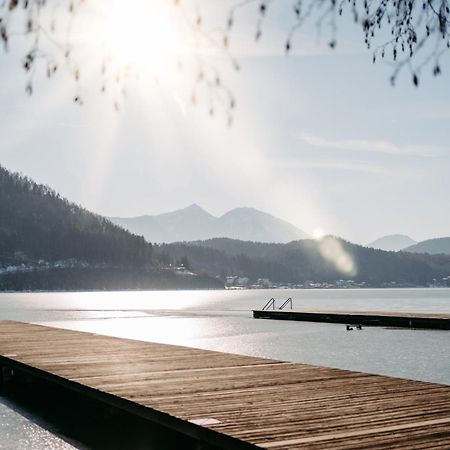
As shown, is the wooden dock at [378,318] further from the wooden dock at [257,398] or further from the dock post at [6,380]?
the wooden dock at [257,398]

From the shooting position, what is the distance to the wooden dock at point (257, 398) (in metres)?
8.29

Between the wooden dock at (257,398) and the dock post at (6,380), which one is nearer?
the wooden dock at (257,398)

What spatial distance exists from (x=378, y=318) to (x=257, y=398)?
5057cm

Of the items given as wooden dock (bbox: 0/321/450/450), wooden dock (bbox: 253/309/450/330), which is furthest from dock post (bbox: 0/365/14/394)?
wooden dock (bbox: 253/309/450/330)

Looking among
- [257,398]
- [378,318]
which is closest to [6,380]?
[257,398]

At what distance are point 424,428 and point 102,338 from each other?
1724cm

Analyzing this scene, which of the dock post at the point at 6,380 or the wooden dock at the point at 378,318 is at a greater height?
the dock post at the point at 6,380

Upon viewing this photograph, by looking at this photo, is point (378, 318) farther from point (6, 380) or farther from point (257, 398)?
point (257, 398)

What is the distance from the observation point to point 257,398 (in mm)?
11062

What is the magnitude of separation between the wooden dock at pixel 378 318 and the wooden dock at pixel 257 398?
38.6m

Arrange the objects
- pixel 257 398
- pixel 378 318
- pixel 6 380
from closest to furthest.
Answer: pixel 257 398, pixel 6 380, pixel 378 318

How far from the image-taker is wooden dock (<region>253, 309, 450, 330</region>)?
176 feet

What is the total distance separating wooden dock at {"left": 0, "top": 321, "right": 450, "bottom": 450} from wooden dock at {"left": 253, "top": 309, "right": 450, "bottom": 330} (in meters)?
→ 38.6

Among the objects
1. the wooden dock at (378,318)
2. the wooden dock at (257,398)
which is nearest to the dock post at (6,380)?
the wooden dock at (257,398)
